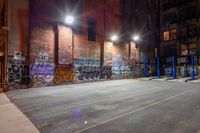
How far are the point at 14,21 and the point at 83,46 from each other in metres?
6.78

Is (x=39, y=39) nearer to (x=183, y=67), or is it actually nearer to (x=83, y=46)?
(x=83, y=46)

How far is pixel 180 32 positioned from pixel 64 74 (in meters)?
21.6

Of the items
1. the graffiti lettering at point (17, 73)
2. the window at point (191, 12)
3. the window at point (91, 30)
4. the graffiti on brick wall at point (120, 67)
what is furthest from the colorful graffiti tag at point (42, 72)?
the window at point (191, 12)

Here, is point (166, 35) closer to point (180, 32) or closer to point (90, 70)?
point (180, 32)

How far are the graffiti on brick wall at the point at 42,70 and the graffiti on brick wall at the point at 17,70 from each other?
55 cm

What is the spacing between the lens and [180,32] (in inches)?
1144

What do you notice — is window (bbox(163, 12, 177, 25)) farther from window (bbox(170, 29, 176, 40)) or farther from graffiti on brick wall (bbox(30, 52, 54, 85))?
graffiti on brick wall (bbox(30, 52, 54, 85))

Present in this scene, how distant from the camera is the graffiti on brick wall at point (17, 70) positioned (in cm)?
1245

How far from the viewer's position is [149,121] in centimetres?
523

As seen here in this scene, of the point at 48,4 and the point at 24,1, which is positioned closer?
the point at 24,1

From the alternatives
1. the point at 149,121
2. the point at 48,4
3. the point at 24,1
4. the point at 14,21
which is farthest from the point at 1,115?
the point at 48,4

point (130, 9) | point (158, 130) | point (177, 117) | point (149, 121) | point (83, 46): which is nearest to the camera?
point (158, 130)

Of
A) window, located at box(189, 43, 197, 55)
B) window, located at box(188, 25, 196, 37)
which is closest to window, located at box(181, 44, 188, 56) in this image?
window, located at box(189, 43, 197, 55)

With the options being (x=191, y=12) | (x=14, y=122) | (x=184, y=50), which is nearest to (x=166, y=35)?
(x=184, y=50)
